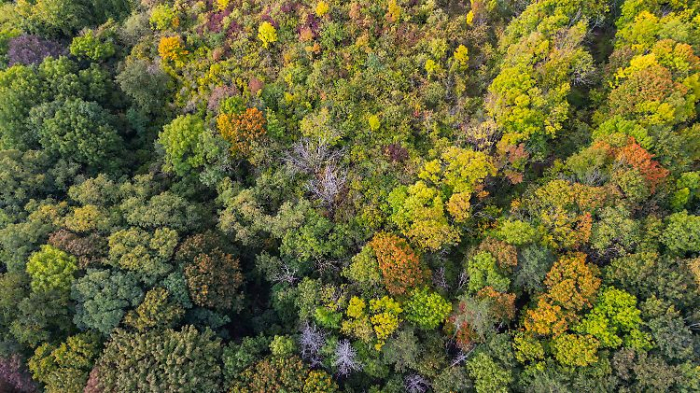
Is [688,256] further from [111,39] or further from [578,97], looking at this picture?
[111,39]

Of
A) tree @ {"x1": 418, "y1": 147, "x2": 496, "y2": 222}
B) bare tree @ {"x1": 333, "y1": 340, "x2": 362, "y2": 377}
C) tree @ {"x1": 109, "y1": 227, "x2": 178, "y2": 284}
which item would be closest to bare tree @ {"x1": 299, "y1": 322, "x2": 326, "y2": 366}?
bare tree @ {"x1": 333, "y1": 340, "x2": 362, "y2": 377}

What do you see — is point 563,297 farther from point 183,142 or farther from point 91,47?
point 91,47

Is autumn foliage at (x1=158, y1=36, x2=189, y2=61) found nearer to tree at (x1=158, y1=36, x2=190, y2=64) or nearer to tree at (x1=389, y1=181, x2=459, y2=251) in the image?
tree at (x1=158, y1=36, x2=190, y2=64)

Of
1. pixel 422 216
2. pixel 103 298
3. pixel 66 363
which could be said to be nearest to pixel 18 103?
pixel 103 298

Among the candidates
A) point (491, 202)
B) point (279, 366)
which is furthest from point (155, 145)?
point (491, 202)

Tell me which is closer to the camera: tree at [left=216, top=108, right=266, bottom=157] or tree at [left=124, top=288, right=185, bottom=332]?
tree at [left=124, top=288, right=185, bottom=332]

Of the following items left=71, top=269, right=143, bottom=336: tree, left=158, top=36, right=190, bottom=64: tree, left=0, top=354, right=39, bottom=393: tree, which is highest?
left=158, top=36, right=190, bottom=64: tree
